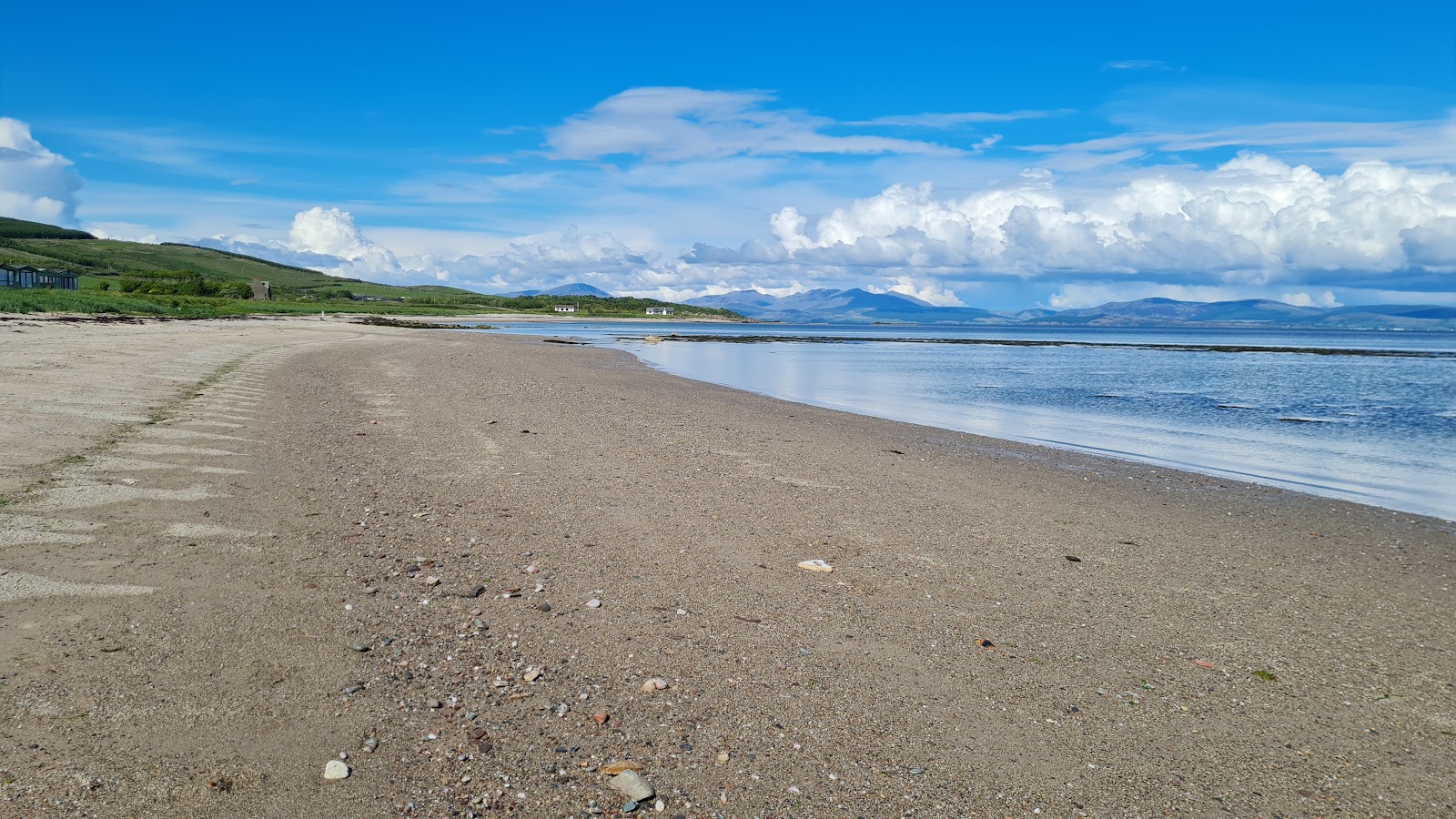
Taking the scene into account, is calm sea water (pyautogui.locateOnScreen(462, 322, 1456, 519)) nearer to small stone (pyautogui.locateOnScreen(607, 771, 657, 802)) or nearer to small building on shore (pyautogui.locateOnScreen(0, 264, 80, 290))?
small stone (pyautogui.locateOnScreen(607, 771, 657, 802))

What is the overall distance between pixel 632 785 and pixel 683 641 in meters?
1.83

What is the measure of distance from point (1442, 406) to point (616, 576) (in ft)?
117

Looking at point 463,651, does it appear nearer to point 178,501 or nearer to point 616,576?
point 616,576

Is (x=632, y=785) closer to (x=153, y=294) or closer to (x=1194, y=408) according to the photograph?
(x=1194, y=408)

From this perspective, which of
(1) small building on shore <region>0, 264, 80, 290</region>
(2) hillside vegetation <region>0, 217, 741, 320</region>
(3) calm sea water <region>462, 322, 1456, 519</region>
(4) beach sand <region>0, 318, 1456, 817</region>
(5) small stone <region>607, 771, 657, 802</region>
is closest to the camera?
(5) small stone <region>607, 771, 657, 802</region>

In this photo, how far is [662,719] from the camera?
15.4 feet

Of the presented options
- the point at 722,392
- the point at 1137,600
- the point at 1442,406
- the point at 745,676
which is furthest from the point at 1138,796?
the point at 1442,406

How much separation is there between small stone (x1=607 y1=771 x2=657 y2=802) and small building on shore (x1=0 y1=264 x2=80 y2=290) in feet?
312

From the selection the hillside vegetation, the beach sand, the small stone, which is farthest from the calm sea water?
the hillside vegetation

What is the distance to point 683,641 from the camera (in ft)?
19.0

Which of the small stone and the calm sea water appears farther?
the calm sea water

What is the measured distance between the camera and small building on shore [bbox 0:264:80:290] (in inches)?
3226

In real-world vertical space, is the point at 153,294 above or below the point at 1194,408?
above

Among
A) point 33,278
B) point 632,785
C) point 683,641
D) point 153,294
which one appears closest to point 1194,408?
point 683,641
